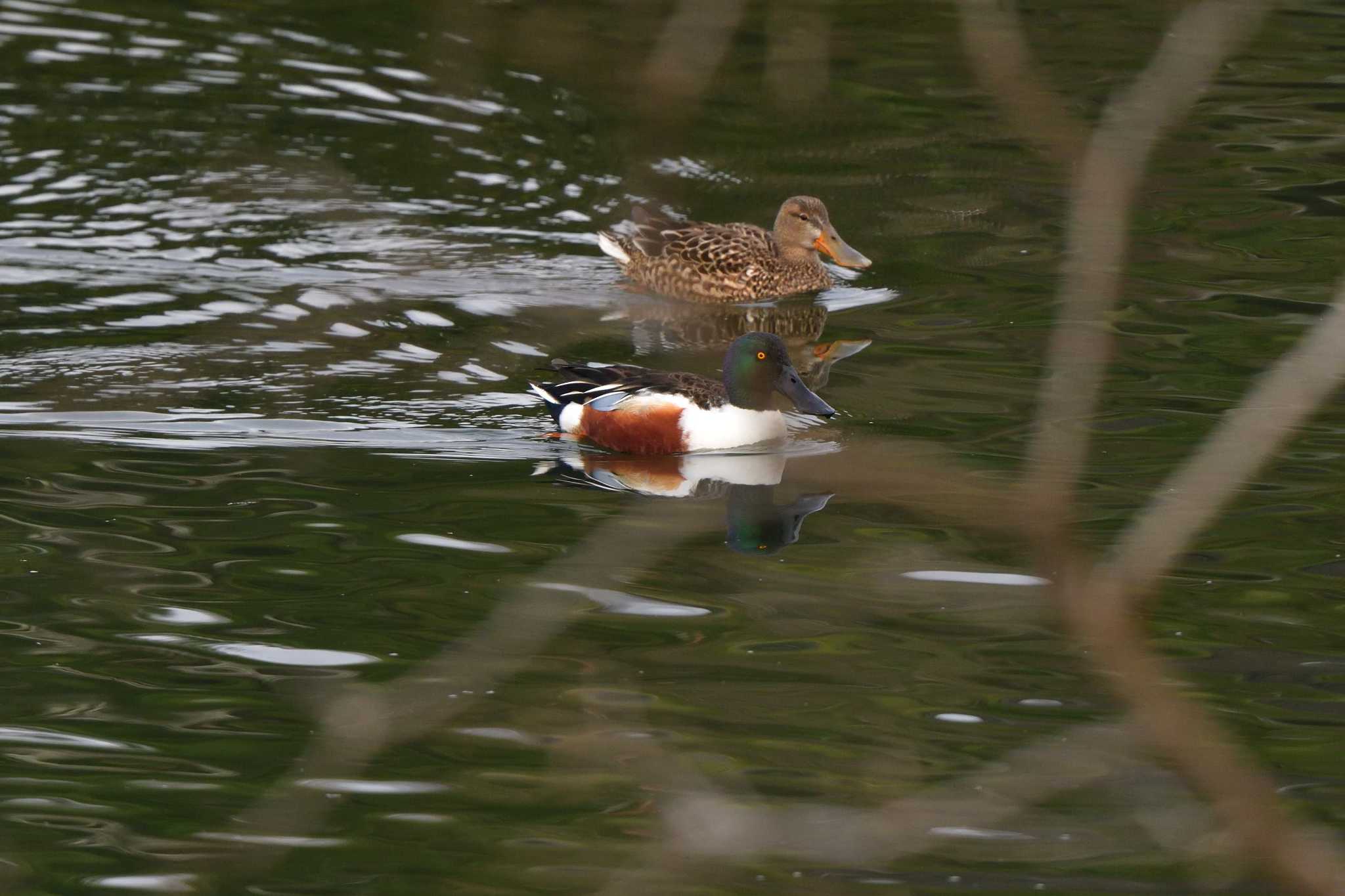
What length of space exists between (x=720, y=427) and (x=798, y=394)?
41cm

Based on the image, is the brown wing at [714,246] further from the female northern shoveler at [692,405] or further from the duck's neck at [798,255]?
the female northern shoveler at [692,405]

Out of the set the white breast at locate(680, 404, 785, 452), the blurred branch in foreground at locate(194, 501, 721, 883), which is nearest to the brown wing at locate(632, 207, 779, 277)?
the white breast at locate(680, 404, 785, 452)

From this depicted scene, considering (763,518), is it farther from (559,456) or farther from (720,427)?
(559,456)

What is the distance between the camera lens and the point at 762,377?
8836mm

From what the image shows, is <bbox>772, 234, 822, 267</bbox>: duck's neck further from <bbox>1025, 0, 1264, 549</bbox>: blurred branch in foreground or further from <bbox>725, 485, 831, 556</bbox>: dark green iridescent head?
<bbox>1025, 0, 1264, 549</bbox>: blurred branch in foreground

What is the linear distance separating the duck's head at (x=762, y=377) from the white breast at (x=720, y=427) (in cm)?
5

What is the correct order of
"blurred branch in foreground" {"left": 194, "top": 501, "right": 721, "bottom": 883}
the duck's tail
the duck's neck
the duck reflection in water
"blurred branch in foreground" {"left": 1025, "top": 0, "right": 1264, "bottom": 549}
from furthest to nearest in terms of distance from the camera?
the duck's tail
the duck's neck
the duck reflection in water
"blurred branch in foreground" {"left": 194, "top": 501, "right": 721, "bottom": 883}
"blurred branch in foreground" {"left": 1025, "top": 0, "right": 1264, "bottom": 549}

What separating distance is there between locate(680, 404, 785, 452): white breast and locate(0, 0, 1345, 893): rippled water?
145 mm

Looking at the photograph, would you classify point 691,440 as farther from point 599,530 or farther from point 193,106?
point 193,106

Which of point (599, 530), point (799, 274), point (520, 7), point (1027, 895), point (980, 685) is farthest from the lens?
point (799, 274)

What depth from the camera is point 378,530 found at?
24.6 feet

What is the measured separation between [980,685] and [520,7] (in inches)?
134

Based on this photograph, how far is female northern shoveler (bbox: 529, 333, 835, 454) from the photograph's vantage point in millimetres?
8828

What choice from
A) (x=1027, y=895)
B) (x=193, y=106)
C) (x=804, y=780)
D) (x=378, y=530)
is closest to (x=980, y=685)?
(x=804, y=780)
